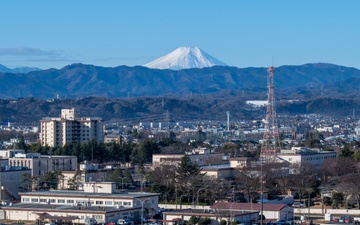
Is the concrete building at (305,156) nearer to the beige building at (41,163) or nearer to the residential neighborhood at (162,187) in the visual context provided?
the residential neighborhood at (162,187)

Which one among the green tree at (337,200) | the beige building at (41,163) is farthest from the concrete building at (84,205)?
the beige building at (41,163)

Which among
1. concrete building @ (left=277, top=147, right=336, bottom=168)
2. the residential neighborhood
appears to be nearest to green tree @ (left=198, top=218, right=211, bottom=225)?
the residential neighborhood

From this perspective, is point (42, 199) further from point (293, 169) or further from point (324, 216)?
point (293, 169)

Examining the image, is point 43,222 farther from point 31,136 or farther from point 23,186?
point 31,136

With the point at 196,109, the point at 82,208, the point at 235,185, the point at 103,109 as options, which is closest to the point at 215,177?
the point at 235,185

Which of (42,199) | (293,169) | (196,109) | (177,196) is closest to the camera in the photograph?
(42,199)

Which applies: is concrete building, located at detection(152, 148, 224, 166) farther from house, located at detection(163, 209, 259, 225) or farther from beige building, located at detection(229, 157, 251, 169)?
house, located at detection(163, 209, 259, 225)

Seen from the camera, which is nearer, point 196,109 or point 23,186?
point 23,186

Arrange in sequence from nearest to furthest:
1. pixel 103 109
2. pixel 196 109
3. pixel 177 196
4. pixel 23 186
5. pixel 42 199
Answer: pixel 42 199, pixel 177 196, pixel 23 186, pixel 103 109, pixel 196 109
